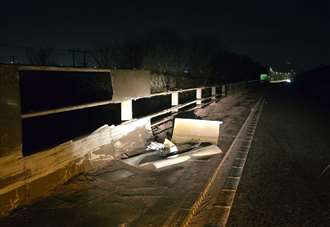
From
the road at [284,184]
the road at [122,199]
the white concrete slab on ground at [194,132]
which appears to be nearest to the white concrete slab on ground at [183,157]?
the road at [122,199]

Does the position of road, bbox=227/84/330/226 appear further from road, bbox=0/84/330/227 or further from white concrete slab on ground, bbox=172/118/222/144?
white concrete slab on ground, bbox=172/118/222/144

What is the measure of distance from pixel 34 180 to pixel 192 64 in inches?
2396

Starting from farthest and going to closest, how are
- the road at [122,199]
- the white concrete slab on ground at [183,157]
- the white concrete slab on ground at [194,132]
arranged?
the white concrete slab on ground at [194,132]
the white concrete slab on ground at [183,157]
the road at [122,199]

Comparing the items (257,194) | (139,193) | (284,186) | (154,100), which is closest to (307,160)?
(284,186)

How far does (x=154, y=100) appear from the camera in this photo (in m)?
33.0

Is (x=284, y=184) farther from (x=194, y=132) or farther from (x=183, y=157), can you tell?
(x=194, y=132)

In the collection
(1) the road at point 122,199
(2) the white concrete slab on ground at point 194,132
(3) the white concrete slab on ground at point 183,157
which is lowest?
(1) the road at point 122,199

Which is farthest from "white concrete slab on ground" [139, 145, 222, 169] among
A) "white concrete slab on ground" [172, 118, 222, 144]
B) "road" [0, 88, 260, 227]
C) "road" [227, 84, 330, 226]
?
"road" [227, 84, 330, 226]

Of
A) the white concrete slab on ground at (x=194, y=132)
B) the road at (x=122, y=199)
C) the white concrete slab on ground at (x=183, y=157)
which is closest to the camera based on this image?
the road at (x=122, y=199)

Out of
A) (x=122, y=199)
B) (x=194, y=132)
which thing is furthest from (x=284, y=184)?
(x=194, y=132)

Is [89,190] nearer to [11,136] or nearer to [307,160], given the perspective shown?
[11,136]

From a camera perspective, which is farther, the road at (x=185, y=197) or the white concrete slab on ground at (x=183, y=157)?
the white concrete slab on ground at (x=183, y=157)

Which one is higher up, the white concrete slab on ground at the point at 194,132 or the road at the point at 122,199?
the white concrete slab on ground at the point at 194,132

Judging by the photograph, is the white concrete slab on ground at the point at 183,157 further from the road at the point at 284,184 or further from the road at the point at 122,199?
the road at the point at 284,184
